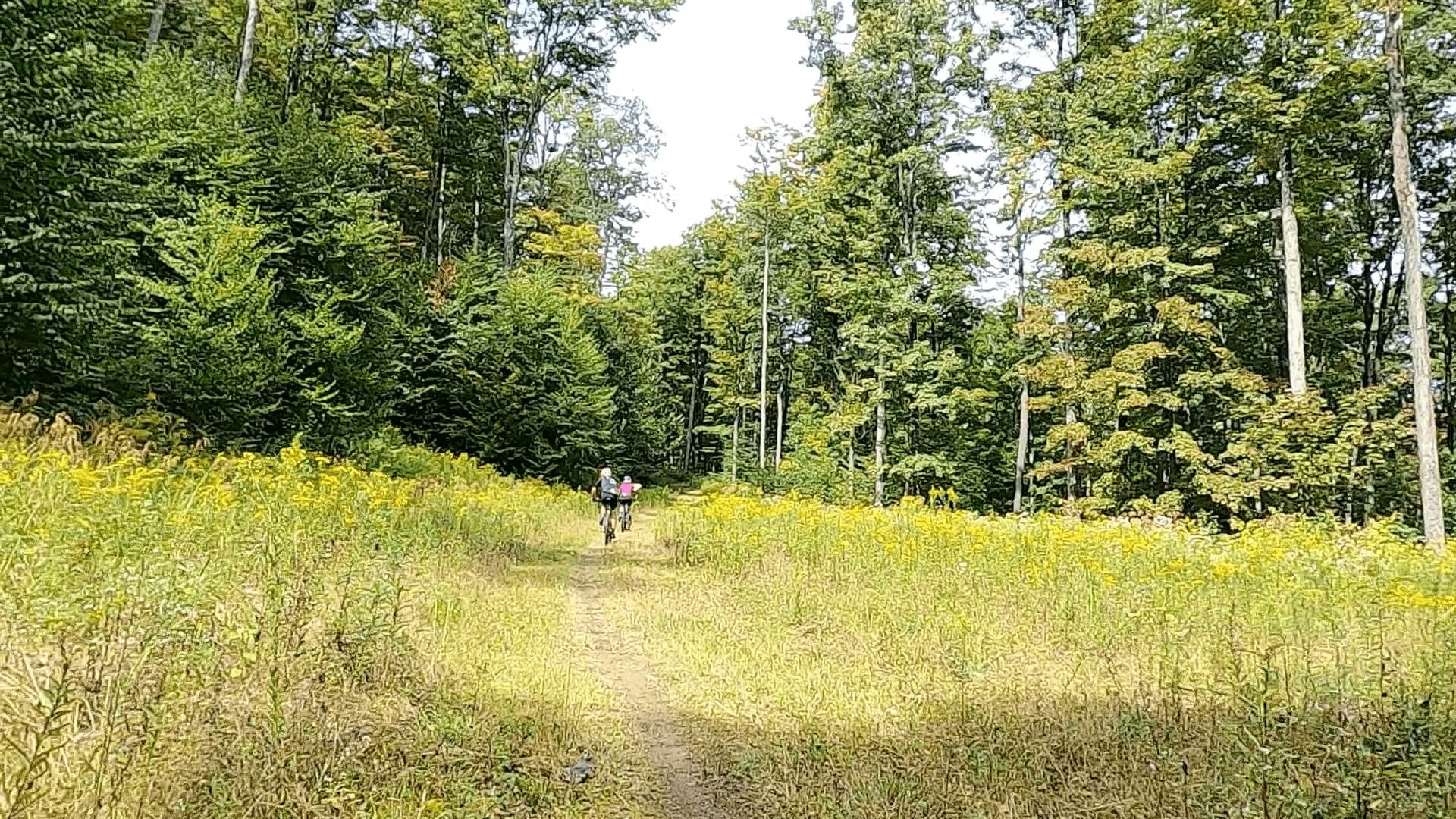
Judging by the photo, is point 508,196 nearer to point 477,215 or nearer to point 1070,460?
point 477,215

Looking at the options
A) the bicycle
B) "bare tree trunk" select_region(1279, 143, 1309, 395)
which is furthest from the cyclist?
"bare tree trunk" select_region(1279, 143, 1309, 395)

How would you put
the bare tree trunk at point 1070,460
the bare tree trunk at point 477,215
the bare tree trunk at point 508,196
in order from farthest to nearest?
the bare tree trunk at point 477,215 < the bare tree trunk at point 508,196 < the bare tree trunk at point 1070,460

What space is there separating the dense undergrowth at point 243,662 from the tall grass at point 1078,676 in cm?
144

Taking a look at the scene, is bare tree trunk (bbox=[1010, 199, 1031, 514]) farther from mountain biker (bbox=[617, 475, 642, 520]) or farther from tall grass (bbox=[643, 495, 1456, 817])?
tall grass (bbox=[643, 495, 1456, 817])

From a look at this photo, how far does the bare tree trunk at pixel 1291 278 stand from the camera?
58.3 ft

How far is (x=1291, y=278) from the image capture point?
18.4m

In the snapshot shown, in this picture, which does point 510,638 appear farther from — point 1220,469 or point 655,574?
point 1220,469

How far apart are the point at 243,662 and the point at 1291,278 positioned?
71.8 ft

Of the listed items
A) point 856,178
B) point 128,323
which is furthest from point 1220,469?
point 128,323

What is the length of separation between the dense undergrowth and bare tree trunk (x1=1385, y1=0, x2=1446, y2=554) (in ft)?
53.4

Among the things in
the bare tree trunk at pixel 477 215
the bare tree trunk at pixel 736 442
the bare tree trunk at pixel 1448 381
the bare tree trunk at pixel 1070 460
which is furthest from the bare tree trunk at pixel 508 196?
the bare tree trunk at pixel 1448 381

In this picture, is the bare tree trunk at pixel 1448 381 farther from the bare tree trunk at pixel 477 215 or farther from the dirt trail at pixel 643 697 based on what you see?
the bare tree trunk at pixel 477 215

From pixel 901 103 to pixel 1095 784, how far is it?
25.1 m

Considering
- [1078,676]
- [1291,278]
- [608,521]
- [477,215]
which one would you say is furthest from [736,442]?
[1078,676]
